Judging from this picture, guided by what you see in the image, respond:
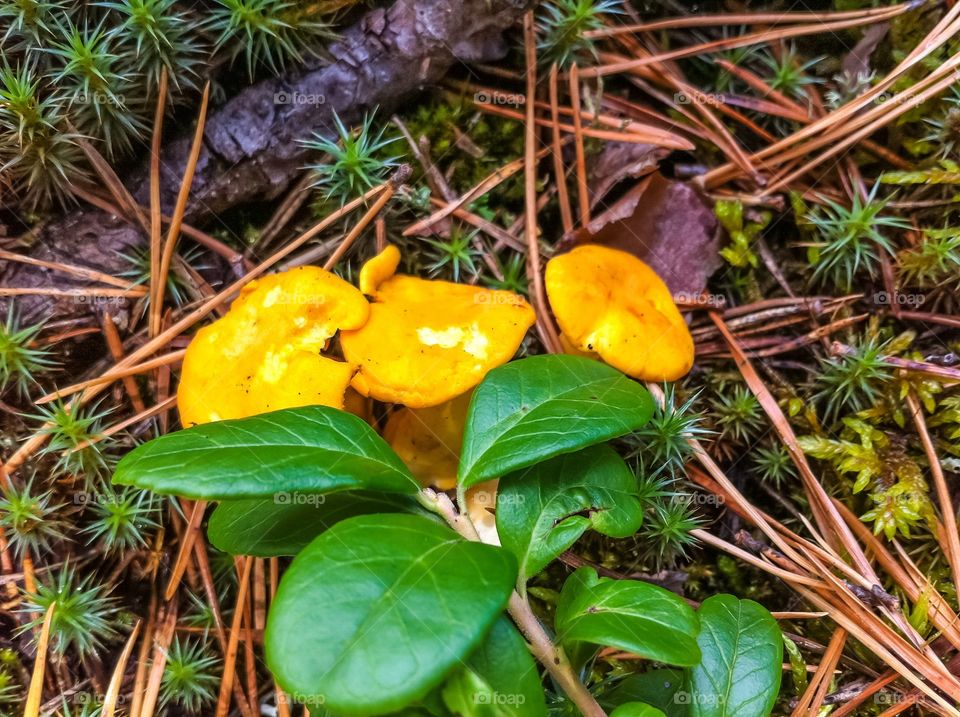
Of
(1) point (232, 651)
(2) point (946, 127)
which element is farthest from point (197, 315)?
(2) point (946, 127)

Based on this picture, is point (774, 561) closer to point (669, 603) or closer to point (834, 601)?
point (834, 601)

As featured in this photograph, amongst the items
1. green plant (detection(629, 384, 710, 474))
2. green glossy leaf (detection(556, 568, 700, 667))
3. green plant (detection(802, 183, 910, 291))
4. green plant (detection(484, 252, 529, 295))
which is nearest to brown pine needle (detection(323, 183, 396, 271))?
green plant (detection(484, 252, 529, 295))

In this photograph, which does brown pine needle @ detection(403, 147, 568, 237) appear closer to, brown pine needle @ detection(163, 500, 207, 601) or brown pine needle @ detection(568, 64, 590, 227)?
brown pine needle @ detection(568, 64, 590, 227)

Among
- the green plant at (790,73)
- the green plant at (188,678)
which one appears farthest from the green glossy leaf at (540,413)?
the green plant at (790,73)

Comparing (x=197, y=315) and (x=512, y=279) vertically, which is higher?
(x=197, y=315)

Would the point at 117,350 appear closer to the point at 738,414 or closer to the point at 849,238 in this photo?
the point at 738,414

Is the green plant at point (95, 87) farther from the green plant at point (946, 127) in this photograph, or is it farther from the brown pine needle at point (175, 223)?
the green plant at point (946, 127)
